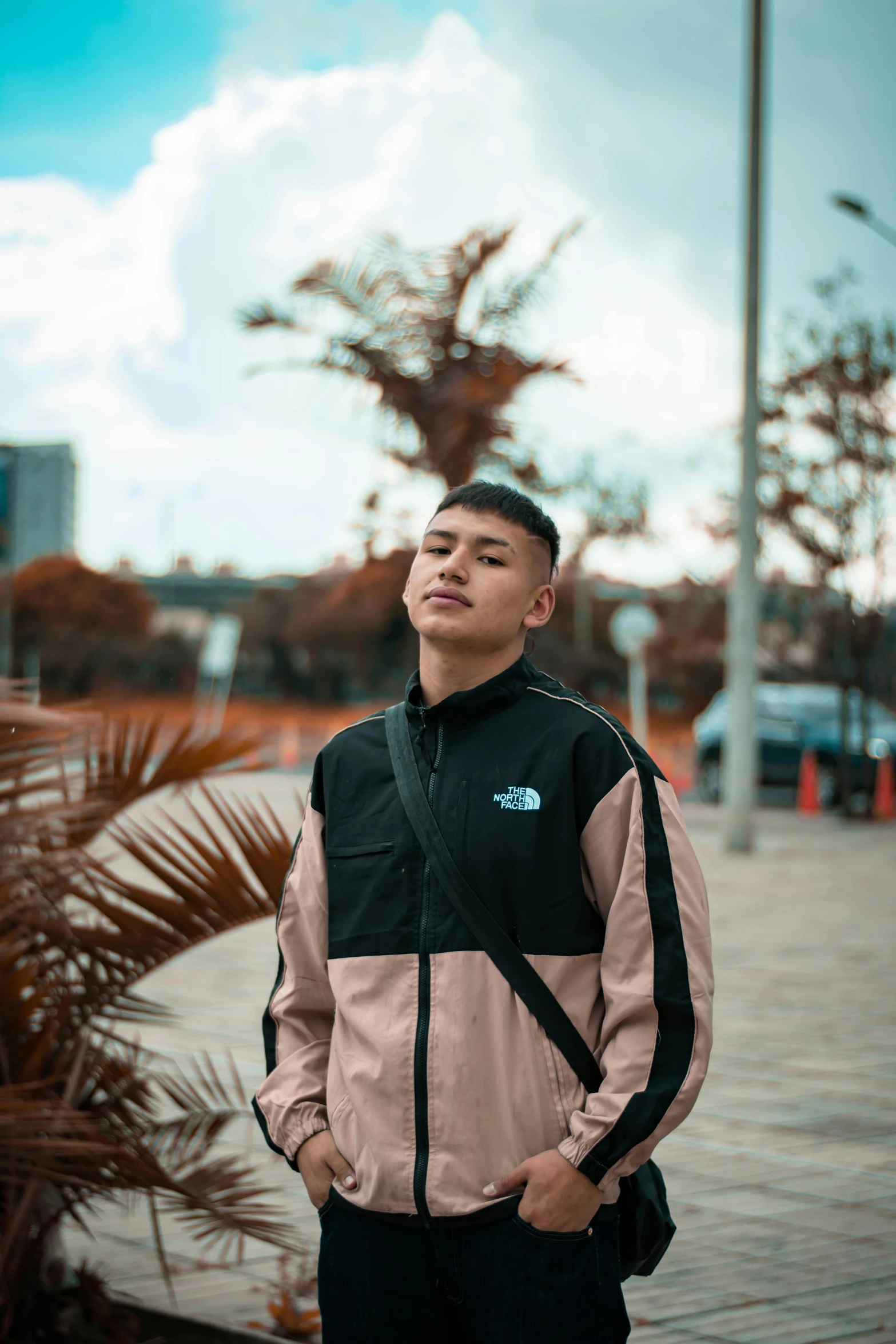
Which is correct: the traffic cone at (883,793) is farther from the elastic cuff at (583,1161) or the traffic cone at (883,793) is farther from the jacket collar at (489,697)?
the elastic cuff at (583,1161)

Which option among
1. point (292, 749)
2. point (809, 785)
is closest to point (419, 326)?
point (809, 785)

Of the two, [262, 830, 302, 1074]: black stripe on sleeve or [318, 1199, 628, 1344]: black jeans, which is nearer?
[318, 1199, 628, 1344]: black jeans

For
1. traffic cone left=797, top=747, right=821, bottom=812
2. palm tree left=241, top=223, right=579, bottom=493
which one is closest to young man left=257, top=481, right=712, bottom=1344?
palm tree left=241, top=223, right=579, bottom=493

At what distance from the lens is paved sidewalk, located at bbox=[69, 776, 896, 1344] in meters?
3.35

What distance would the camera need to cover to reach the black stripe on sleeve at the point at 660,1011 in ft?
5.60

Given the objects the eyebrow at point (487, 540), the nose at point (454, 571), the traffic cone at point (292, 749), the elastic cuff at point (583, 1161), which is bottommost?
the traffic cone at point (292, 749)

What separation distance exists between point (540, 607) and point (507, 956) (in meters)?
0.57

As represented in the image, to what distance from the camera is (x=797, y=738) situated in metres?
19.8

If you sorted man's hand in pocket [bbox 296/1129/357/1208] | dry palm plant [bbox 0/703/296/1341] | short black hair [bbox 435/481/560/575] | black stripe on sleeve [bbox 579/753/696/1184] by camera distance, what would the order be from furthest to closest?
1. dry palm plant [bbox 0/703/296/1341]
2. short black hair [bbox 435/481/560/575]
3. man's hand in pocket [bbox 296/1129/357/1208]
4. black stripe on sleeve [bbox 579/753/696/1184]

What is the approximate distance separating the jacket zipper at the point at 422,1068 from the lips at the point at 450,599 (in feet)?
1.36

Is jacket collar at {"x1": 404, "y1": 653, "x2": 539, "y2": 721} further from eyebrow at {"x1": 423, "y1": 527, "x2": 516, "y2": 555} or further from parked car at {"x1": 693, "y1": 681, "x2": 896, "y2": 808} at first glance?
parked car at {"x1": 693, "y1": 681, "x2": 896, "y2": 808}

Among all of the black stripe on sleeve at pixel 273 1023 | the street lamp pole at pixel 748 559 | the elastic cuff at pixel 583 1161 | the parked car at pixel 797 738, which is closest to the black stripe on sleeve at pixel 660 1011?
the elastic cuff at pixel 583 1161

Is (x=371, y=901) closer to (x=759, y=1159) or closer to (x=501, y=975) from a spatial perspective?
(x=501, y=975)

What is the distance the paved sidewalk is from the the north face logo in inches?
76.0
